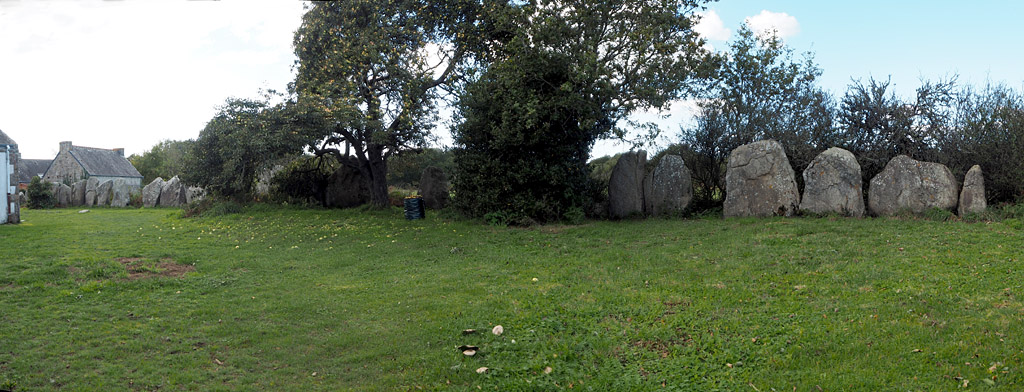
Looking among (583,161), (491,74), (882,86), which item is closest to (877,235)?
(882,86)

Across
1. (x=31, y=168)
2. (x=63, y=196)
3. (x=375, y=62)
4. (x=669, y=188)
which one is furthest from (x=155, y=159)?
(x=669, y=188)

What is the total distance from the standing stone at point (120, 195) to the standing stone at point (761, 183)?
3222cm

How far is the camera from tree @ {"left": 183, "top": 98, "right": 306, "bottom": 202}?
20.5 metres

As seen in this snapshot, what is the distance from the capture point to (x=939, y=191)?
14.6 metres

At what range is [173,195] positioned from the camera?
32.4 metres

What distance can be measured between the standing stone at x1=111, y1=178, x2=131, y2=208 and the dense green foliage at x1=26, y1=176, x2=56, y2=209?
3.03 m

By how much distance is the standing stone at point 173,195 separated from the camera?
32.3 m

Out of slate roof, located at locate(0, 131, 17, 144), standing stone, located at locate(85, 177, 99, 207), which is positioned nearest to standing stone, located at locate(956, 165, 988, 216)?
slate roof, located at locate(0, 131, 17, 144)

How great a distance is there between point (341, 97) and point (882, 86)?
18.0 meters

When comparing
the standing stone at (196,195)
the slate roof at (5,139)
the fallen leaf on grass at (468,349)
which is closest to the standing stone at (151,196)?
the standing stone at (196,195)

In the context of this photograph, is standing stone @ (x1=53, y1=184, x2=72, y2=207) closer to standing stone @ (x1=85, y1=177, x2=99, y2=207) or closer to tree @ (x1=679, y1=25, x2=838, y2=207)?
standing stone @ (x1=85, y1=177, x2=99, y2=207)

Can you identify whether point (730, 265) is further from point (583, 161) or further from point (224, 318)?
point (583, 161)

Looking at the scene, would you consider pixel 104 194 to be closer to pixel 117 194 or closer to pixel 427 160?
pixel 117 194

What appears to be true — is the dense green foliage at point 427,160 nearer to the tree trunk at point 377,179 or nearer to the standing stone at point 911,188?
the tree trunk at point 377,179
